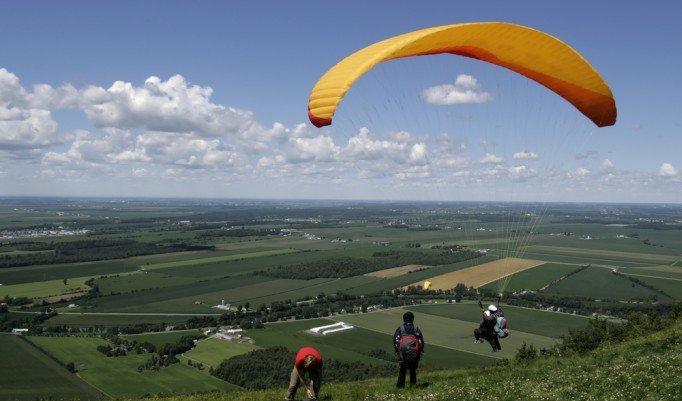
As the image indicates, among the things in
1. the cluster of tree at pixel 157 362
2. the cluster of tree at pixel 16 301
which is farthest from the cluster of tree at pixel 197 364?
the cluster of tree at pixel 16 301

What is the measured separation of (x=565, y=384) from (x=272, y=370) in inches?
1255

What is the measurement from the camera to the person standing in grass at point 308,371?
869 cm

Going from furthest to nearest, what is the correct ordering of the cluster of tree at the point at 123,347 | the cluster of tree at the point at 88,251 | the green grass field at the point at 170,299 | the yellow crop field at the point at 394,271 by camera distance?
the cluster of tree at the point at 88,251 < the yellow crop field at the point at 394,271 < the green grass field at the point at 170,299 < the cluster of tree at the point at 123,347

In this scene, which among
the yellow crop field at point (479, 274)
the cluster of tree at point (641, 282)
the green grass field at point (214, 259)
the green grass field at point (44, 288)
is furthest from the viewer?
the green grass field at point (214, 259)

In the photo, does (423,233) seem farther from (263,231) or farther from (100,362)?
(100,362)

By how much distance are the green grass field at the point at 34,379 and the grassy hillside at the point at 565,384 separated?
28713 millimetres

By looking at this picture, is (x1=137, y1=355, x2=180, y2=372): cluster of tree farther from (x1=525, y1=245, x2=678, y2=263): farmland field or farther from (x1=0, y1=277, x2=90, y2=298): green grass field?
(x1=525, y1=245, x2=678, y2=263): farmland field

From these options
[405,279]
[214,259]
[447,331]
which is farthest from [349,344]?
[214,259]

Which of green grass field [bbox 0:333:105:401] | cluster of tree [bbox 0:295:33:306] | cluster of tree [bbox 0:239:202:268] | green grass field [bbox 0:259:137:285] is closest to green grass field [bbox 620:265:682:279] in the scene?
green grass field [bbox 0:333:105:401]

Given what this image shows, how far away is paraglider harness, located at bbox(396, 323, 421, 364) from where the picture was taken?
9969 mm

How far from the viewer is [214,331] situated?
52.3 metres

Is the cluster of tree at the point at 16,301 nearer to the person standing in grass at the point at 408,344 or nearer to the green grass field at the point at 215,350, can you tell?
the green grass field at the point at 215,350

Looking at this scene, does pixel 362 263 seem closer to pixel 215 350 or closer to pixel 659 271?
pixel 659 271

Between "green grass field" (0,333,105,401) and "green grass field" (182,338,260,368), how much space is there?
9.17m
